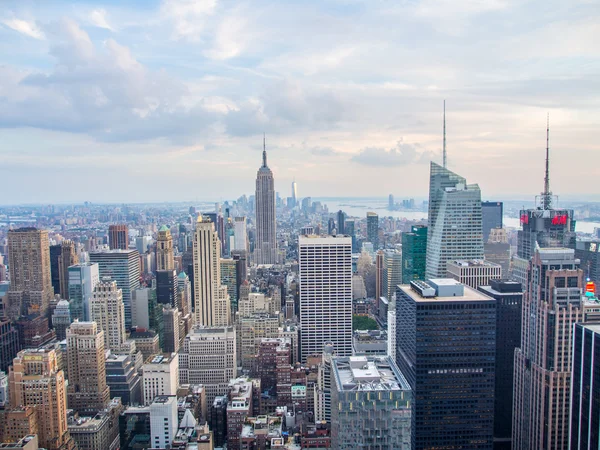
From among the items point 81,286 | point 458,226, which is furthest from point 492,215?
point 81,286

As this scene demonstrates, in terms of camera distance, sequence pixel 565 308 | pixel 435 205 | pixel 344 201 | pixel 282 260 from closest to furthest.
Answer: pixel 565 308, pixel 435 205, pixel 344 201, pixel 282 260

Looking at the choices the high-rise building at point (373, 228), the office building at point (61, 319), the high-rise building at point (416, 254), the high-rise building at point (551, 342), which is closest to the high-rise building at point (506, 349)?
the high-rise building at point (551, 342)

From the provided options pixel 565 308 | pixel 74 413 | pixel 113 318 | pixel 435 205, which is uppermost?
pixel 435 205

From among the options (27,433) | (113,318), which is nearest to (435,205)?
(113,318)

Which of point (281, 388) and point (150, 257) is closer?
point (281, 388)

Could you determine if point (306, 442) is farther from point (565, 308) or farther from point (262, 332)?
point (262, 332)

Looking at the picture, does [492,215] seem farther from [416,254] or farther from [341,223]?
[341,223]

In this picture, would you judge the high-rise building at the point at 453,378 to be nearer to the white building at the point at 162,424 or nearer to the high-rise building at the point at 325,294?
the white building at the point at 162,424
